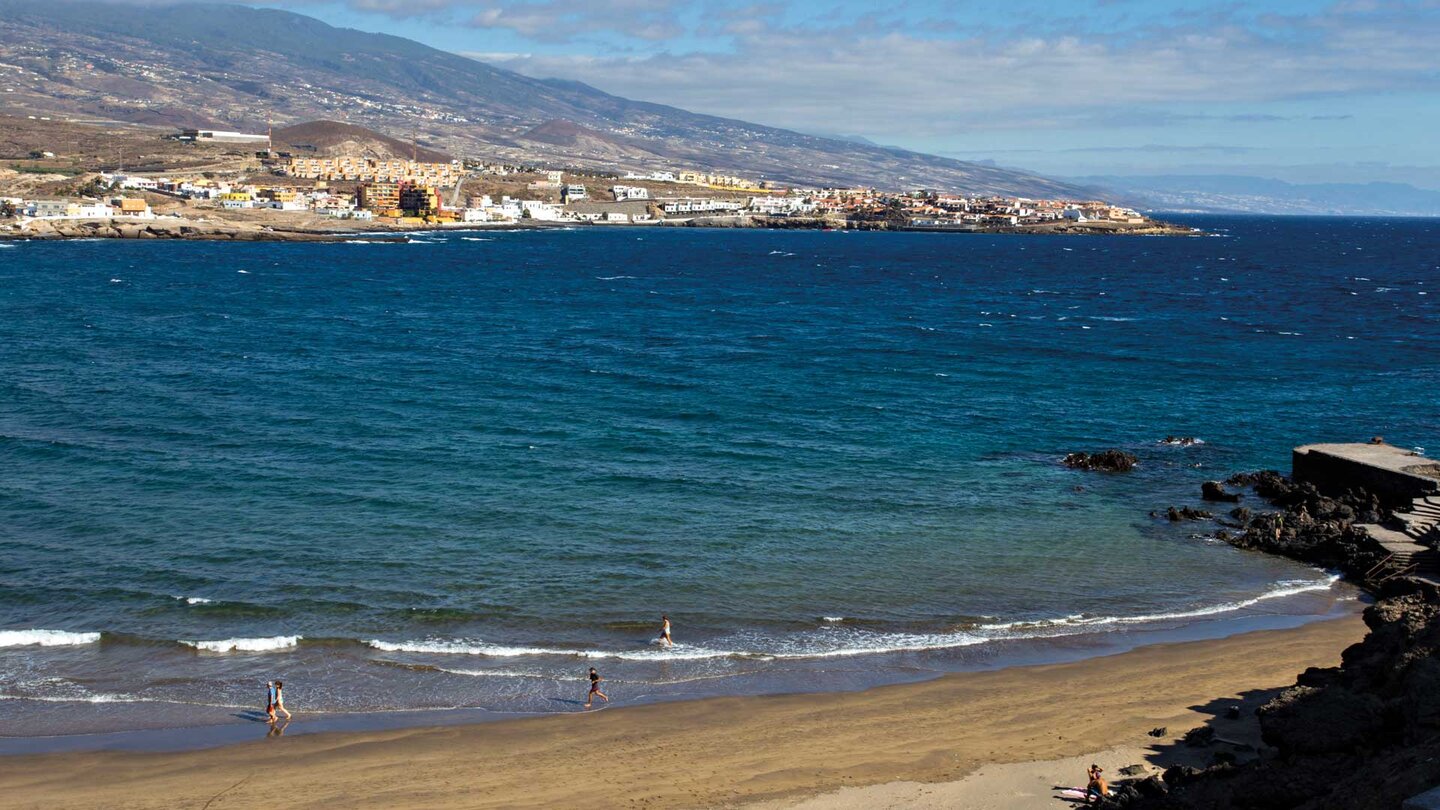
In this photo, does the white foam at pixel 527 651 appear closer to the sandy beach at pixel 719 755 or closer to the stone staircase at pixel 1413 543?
the sandy beach at pixel 719 755

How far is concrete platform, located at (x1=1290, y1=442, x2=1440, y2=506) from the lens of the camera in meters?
31.4

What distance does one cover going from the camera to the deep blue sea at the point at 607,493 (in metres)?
22.5

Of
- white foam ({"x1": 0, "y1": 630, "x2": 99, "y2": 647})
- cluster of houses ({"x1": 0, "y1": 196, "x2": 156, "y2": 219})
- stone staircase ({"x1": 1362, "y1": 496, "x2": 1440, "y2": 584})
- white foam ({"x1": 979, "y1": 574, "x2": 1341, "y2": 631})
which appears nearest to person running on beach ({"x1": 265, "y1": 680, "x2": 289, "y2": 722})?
white foam ({"x1": 0, "y1": 630, "x2": 99, "y2": 647})

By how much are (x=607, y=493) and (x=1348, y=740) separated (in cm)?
2137

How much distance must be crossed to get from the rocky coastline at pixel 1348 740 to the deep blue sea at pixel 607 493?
555 centimetres

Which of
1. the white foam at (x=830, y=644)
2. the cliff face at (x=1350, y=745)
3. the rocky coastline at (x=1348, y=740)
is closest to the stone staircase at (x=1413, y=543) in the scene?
the white foam at (x=830, y=644)

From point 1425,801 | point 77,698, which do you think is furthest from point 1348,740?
point 77,698

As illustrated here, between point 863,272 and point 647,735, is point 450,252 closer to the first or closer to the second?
point 863,272

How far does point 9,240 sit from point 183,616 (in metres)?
128

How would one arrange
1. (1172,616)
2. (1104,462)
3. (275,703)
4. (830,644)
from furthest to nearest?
(1104,462), (1172,616), (830,644), (275,703)

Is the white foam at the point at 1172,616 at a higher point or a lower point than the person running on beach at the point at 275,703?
higher

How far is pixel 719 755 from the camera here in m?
18.4

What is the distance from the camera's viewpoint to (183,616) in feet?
78.2

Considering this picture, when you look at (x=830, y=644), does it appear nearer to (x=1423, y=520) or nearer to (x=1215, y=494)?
(x=1423, y=520)
